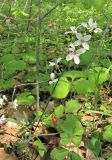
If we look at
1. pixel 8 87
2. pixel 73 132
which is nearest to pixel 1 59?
pixel 8 87

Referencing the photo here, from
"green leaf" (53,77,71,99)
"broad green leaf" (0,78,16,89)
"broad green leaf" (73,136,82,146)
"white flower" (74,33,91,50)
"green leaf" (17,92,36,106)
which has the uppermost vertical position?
"white flower" (74,33,91,50)

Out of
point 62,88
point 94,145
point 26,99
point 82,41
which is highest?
point 82,41

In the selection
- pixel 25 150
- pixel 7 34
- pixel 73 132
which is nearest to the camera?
pixel 73 132

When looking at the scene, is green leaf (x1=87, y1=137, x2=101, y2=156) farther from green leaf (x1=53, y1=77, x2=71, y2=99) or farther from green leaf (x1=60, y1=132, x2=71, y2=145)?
green leaf (x1=53, y1=77, x2=71, y2=99)

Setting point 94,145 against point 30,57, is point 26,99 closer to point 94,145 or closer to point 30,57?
point 30,57

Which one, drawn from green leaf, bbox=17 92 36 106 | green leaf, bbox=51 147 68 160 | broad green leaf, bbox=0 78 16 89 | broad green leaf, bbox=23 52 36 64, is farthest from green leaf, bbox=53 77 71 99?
broad green leaf, bbox=23 52 36 64

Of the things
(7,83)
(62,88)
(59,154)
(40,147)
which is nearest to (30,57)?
(7,83)

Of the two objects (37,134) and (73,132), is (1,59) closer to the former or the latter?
(37,134)

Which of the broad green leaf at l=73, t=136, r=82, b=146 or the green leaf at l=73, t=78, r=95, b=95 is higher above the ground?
the green leaf at l=73, t=78, r=95, b=95
